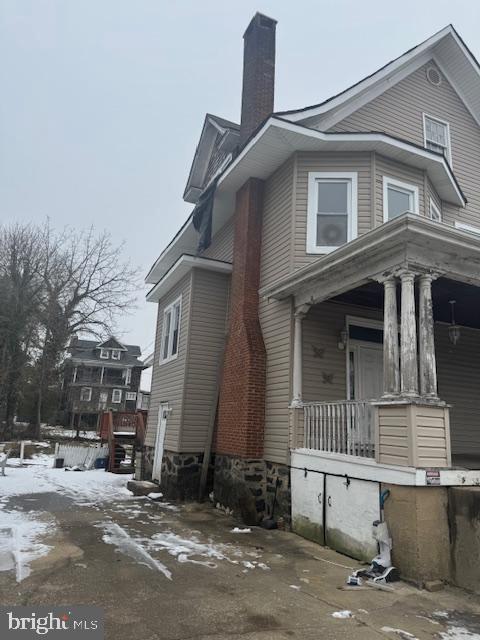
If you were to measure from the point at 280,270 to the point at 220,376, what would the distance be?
296 centimetres

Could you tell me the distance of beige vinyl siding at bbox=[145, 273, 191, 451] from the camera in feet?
34.3

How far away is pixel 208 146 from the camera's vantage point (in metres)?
14.2

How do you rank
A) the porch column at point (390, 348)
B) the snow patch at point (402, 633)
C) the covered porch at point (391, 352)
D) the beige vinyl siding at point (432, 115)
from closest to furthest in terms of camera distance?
the snow patch at point (402, 633) < the covered porch at point (391, 352) < the porch column at point (390, 348) < the beige vinyl siding at point (432, 115)

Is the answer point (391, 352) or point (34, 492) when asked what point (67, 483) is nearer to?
point (34, 492)

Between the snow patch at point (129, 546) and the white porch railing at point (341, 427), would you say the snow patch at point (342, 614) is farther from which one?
the white porch railing at point (341, 427)

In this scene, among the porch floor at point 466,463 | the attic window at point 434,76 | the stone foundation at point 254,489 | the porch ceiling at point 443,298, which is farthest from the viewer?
the attic window at point 434,76

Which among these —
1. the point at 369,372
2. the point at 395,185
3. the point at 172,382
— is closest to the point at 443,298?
the point at 369,372

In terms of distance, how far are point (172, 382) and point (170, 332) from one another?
167 cm

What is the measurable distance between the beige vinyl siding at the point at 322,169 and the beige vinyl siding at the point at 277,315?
17 cm

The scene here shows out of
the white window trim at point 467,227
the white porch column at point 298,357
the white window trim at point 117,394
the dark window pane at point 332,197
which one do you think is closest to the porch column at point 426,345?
the white porch column at point 298,357

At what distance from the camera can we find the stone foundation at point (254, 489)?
7680mm

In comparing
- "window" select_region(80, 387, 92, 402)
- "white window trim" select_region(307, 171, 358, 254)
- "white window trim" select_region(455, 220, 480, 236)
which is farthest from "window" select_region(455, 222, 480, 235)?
"window" select_region(80, 387, 92, 402)

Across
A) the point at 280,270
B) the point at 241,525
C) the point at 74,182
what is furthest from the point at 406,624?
the point at 74,182

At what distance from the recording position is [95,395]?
146 feet
